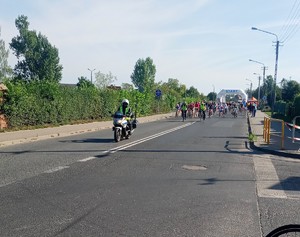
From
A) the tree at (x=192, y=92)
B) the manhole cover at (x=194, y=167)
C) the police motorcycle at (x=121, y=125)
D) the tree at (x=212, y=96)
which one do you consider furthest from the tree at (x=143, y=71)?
the manhole cover at (x=194, y=167)

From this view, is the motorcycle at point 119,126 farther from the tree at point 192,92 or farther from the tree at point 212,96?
the tree at point 212,96

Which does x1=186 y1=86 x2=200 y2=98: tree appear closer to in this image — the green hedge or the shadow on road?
the green hedge

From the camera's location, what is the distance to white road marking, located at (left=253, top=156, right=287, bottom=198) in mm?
7769

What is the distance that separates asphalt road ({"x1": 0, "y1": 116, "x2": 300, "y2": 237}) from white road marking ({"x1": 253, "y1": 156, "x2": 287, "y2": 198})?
0.02 meters

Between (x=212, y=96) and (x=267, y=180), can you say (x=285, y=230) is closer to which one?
(x=267, y=180)

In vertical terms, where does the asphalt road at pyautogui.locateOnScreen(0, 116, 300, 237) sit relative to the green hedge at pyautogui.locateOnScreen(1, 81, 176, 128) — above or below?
below

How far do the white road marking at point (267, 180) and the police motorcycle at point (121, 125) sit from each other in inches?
243

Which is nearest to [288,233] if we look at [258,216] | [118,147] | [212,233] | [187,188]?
[212,233]

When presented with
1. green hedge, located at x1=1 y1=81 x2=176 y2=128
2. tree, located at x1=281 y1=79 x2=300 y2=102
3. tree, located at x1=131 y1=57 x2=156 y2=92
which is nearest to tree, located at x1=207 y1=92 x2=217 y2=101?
tree, located at x1=131 y1=57 x2=156 y2=92

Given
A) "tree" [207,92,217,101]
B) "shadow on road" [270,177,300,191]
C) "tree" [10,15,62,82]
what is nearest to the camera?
"shadow on road" [270,177,300,191]

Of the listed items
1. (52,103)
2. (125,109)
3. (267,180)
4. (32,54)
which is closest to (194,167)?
(267,180)

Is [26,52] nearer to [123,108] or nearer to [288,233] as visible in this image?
[123,108]

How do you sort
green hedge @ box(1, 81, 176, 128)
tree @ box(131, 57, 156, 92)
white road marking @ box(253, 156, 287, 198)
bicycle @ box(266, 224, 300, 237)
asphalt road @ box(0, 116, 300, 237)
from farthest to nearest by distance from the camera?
tree @ box(131, 57, 156, 92)
green hedge @ box(1, 81, 176, 128)
white road marking @ box(253, 156, 287, 198)
asphalt road @ box(0, 116, 300, 237)
bicycle @ box(266, 224, 300, 237)

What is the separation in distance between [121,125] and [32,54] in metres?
72.1
